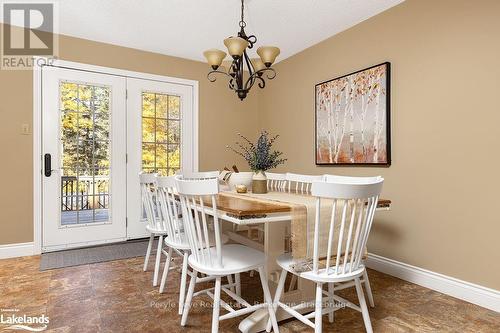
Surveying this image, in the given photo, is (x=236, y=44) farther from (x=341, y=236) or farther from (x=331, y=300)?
(x=331, y=300)

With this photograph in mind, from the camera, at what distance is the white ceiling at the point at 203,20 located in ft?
9.55

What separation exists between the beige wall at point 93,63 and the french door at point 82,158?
0.56 ft

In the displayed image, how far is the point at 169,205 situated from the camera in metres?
2.11

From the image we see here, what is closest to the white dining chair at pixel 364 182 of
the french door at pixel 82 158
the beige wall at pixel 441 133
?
the beige wall at pixel 441 133

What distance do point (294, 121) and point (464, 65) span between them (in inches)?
82.5

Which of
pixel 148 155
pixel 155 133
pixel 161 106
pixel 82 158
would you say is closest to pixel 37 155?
pixel 82 158

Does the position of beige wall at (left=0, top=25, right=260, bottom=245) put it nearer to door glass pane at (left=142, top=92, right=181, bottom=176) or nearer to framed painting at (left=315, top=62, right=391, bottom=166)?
door glass pane at (left=142, top=92, right=181, bottom=176)

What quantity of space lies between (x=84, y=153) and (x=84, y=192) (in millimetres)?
466

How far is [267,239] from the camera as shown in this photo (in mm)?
1970

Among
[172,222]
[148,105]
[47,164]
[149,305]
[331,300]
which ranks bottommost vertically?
[149,305]

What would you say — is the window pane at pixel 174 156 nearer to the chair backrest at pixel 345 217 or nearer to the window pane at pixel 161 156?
the window pane at pixel 161 156

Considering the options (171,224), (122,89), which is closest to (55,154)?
(122,89)

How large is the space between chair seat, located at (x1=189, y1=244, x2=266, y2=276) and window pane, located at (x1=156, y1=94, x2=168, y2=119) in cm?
265

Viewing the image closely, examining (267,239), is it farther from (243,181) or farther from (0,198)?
(0,198)
